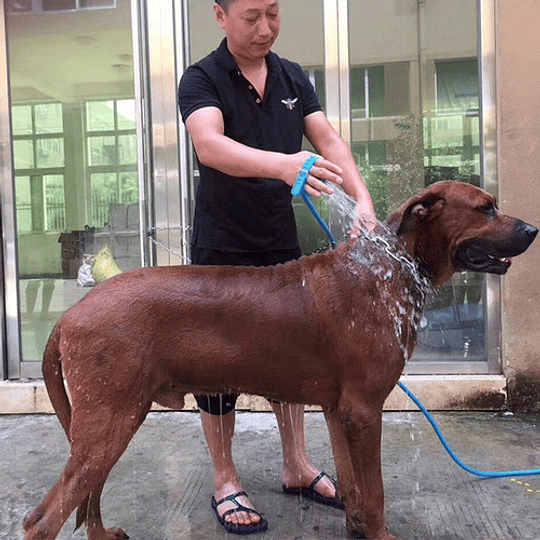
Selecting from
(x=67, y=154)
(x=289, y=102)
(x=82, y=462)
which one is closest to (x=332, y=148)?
(x=289, y=102)

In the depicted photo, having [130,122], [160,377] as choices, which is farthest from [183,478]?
[130,122]

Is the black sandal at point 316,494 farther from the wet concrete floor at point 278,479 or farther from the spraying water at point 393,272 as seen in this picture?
the spraying water at point 393,272

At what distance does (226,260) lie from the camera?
3.18 meters

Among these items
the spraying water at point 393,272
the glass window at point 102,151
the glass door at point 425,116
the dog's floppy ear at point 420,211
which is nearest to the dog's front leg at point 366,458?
the spraying water at point 393,272

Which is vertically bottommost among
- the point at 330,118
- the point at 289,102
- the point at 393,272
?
the point at 393,272

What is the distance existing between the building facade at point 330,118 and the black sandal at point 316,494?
5.23 feet

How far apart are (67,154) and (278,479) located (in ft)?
11.0

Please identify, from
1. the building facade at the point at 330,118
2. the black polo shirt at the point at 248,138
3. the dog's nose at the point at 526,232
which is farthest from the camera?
the building facade at the point at 330,118

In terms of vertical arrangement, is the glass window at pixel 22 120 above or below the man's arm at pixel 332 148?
above

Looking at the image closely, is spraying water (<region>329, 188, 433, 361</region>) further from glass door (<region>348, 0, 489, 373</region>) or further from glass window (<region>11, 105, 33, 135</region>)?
glass window (<region>11, 105, 33, 135</region>)

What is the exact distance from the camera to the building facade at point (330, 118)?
15.7 ft

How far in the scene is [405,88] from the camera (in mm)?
5238

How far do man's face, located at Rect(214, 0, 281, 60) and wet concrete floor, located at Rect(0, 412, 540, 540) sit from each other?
7.22 ft

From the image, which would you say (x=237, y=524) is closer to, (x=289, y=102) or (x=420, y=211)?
(x=420, y=211)
